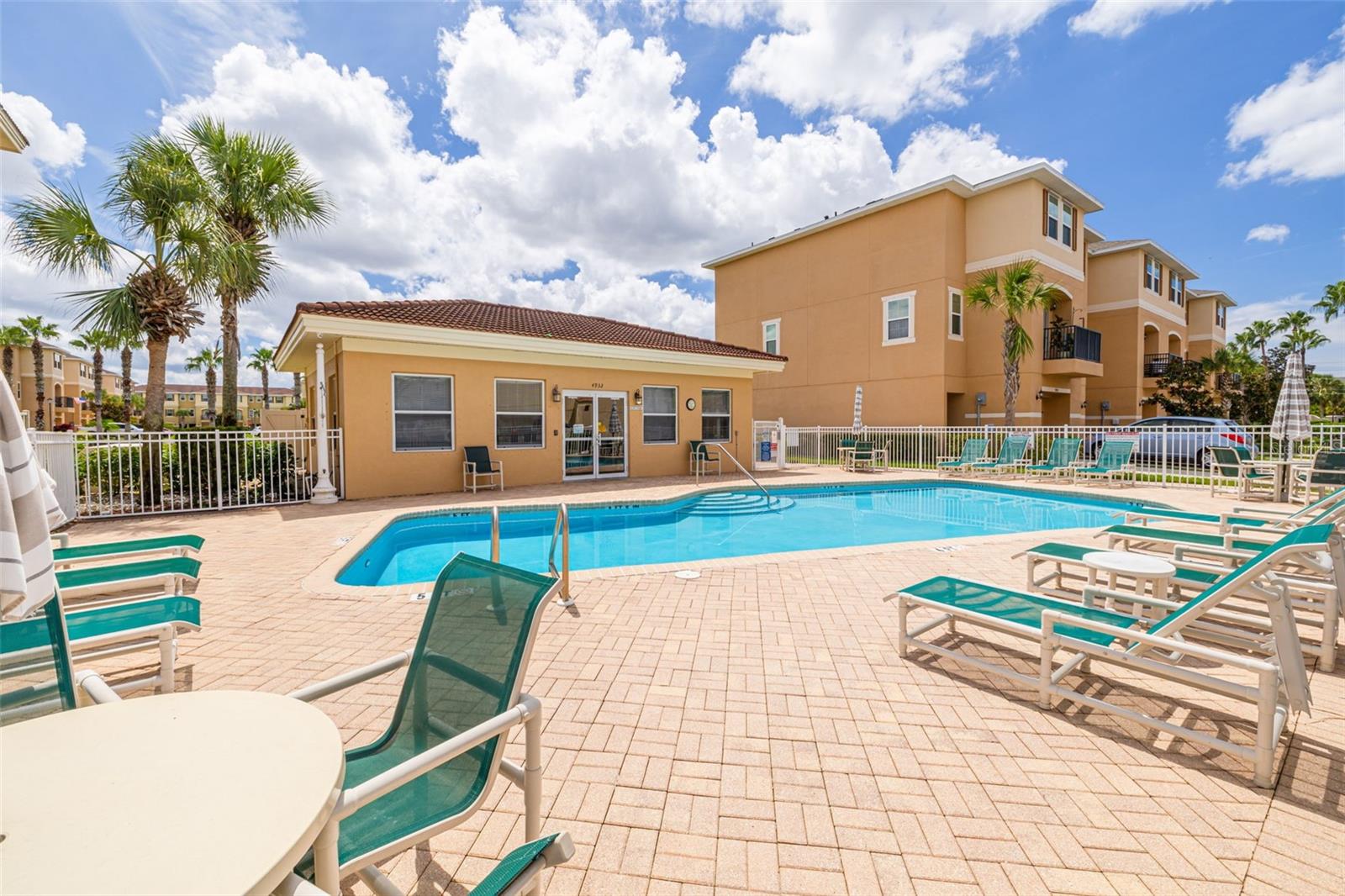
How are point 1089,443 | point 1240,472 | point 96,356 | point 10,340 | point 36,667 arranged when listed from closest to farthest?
1. point 36,667
2. point 1240,472
3. point 1089,443
4. point 96,356
5. point 10,340

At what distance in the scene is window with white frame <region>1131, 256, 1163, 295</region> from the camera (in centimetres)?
2392

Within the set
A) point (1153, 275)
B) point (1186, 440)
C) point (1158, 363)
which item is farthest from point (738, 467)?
point (1153, 275)

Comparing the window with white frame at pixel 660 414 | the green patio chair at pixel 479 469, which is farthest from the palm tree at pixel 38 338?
the window with white frame at pixel 660 414

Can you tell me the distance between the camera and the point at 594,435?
537 inches

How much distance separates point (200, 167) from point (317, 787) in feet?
51.0

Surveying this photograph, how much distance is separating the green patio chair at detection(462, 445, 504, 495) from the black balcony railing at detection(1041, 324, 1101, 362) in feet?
61.1

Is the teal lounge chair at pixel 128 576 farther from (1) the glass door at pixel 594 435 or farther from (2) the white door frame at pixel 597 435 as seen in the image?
(1) the glass door at pixel 594 435

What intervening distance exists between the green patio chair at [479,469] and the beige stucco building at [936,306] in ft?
46.2

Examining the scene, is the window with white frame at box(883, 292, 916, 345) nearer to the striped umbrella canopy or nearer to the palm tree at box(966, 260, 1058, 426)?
the palm tree at box(966, 260, 1058, 426)

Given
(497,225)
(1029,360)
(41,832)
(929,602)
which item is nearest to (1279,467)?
(1029,360)

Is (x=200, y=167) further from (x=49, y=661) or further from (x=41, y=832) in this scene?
(x=41, y=832)

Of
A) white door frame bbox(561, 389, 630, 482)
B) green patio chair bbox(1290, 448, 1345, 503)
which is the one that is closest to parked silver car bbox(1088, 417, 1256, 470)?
green patio chair bbox(1290, 448, 1345, 503)

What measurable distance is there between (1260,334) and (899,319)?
90.6 feet

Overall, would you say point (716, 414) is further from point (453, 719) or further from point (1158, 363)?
point (1158, 363)
